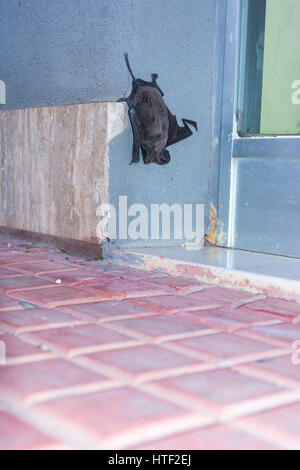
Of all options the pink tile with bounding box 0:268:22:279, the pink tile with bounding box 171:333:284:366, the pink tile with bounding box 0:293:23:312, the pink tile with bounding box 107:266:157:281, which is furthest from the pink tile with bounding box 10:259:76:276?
the pink tile with bounding box 171:333:284:366

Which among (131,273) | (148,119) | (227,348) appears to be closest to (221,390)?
(227,348)

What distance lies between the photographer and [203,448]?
0.96 m

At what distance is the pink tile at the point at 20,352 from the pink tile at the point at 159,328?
29 centimetres

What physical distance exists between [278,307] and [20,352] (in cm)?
96

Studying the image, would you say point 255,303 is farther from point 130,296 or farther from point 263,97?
point 263,97

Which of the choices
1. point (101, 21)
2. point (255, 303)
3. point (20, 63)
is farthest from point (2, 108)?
point (255, 303)

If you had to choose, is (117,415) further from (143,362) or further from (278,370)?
(278,370)

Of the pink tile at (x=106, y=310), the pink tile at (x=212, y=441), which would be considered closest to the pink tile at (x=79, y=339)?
the pink tile at (x=106, y=310)

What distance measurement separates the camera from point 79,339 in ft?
5.07

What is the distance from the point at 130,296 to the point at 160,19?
1.47m

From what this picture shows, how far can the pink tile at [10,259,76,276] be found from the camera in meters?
2.56

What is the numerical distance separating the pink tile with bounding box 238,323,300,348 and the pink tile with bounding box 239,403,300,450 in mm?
468

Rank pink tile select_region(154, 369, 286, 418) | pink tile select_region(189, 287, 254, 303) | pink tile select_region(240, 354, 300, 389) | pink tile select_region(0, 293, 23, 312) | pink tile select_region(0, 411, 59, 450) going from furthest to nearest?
1. pink tile select_region(189, 287, 254, 303)
2. pink tile select_region(0, 293, 23, 312)
3. pink tile select_region(240, 354, 300, 389)
4. pink tile select_region(154, 369, 286, 418)
5. pink tile select_region(0, 411, 59, 450)

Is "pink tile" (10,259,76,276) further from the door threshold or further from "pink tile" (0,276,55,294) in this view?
the door threshold
